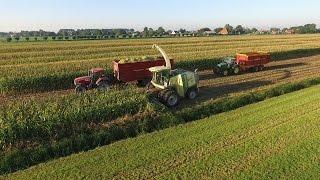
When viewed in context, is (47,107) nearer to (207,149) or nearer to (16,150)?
(16,150)

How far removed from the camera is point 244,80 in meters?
26.3

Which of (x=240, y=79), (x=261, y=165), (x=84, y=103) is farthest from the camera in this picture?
(x=240, y=79)

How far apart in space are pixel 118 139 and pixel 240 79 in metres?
14.5

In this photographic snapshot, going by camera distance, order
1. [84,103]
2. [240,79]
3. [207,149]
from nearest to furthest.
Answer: [207,149] → [84,103] → [240,79]

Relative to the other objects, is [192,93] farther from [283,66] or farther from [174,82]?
[283,66]

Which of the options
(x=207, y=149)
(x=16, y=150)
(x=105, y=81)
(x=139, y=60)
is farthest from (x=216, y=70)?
(x=16, y=150)

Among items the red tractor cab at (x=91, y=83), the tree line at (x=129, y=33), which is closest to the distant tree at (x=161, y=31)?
the tree line at (x=129, y=33)

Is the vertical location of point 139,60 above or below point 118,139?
above

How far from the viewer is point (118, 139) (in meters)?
14.3

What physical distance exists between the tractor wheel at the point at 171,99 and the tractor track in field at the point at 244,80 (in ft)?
2.80

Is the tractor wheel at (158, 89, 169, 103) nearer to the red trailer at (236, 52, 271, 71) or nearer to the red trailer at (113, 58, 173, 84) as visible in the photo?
the red trailer at (113, 58, 173, 84)

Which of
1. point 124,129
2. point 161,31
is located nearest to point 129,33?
point 161,31

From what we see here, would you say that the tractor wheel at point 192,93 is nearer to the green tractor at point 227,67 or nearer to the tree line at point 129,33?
the green tractor at point 227,67

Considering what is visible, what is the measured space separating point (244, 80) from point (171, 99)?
31.0ft
